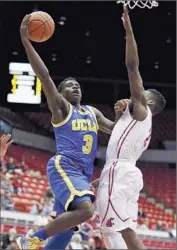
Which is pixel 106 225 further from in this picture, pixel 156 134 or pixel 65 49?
pixel 156 134

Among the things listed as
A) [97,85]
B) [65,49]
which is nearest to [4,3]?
[65,49]

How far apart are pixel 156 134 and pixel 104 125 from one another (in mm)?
19952

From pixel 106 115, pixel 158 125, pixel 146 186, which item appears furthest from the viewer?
pixel 158 125

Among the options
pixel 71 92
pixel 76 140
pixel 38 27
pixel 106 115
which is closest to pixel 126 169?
pixel 76 140

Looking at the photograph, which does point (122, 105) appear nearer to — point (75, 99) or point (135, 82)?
point (135, 82)

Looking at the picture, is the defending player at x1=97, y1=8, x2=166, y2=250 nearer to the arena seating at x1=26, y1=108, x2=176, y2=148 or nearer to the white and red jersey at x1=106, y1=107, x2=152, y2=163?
the white and red jersey at x1=106, y1=107, x2=152, y2=163

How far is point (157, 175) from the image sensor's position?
78.3 feet

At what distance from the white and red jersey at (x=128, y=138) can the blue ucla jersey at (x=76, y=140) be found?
0.18 metres

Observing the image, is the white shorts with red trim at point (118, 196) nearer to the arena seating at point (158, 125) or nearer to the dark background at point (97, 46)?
the dark background at point (97, 46)

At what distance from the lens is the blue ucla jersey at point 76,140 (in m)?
4.83

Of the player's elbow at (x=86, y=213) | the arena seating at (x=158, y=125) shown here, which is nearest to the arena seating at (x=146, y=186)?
the arena seating at (x=158, y=125)

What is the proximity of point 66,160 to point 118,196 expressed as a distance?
1.76ft

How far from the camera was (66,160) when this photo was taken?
4.79 m

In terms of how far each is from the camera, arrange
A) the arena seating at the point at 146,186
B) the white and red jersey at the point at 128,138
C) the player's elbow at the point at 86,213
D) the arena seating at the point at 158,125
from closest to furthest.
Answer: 1. the player's elbow at the point at 86,213
2. the white and red jersey at the point at 128,138
3. the arena seating at the point at 146,186
4. the arena seating at the point at 158,125
